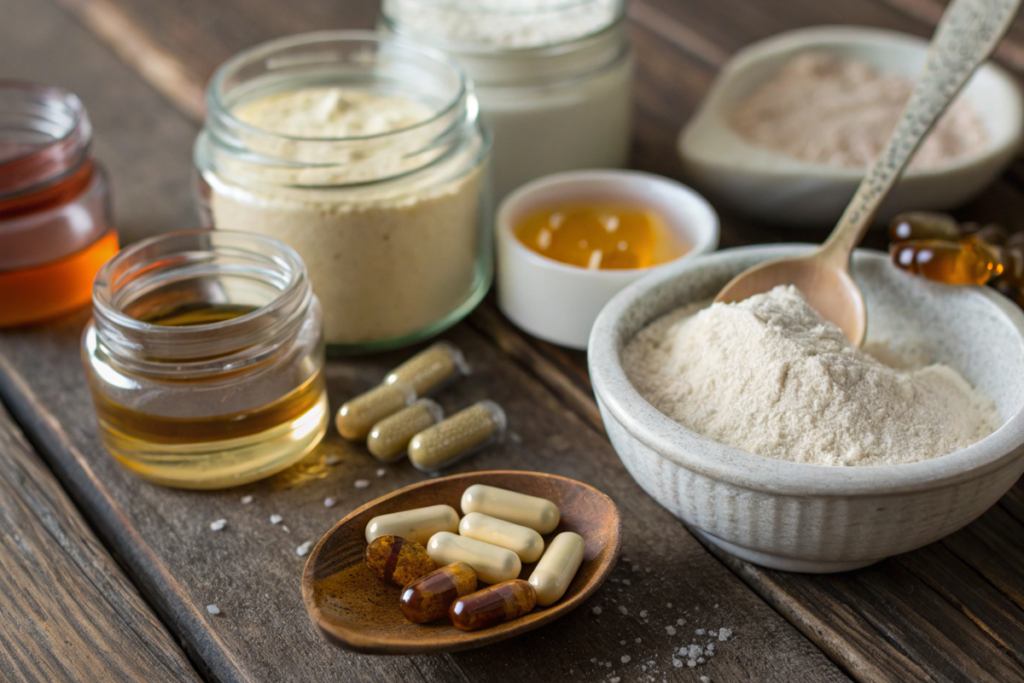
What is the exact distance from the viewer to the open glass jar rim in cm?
96

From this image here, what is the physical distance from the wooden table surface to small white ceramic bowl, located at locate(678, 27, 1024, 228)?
101 mm

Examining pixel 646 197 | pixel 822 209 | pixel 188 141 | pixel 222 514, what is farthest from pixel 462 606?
pixel 188 141

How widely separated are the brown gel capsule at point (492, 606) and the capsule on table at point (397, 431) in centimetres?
27

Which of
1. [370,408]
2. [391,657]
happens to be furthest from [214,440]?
[391,657]

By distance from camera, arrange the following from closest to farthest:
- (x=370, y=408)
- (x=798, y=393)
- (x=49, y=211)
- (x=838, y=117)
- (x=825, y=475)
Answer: (x=825, y=475)
(x=798, y=393)
(x=370, y=408)
(x=49, y=211)
(x=838, y=117)

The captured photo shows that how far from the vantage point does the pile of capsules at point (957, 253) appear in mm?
1038

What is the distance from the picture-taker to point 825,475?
0.78 metres

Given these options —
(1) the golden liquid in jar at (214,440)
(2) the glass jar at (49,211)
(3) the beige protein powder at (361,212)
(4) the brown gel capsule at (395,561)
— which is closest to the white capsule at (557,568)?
(4) the brown gel capsule at (395,561)

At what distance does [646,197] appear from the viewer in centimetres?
132

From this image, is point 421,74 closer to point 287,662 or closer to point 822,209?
point 822,209

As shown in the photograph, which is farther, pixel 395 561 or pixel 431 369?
pixel 431 369

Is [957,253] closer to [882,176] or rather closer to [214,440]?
[882,176]

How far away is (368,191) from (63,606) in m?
0.54

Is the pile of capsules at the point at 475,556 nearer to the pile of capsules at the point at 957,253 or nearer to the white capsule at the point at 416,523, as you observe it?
the white capsule at the point at 416,523
